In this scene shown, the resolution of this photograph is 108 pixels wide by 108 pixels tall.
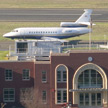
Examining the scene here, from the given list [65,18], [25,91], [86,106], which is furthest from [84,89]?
[65,18]

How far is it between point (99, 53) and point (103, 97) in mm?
4732

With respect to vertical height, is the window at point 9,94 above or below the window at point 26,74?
below

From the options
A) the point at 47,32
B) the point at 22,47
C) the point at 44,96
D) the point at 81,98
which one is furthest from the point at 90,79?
the point at 47,32

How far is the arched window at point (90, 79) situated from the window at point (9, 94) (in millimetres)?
7203

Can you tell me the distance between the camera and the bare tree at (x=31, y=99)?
230ft

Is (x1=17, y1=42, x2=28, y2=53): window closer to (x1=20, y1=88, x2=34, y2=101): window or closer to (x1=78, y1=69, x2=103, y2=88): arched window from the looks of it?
(x1=20, y1=88, x2=34, y2=101): window

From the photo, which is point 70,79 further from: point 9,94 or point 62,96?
point 9,94

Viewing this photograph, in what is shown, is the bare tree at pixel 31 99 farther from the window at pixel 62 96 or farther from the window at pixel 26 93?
the window at pixel 62 96

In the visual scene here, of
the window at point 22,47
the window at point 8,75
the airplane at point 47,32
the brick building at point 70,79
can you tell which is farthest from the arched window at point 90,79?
the airplane at point 47,32

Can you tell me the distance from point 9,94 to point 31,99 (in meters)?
2.94

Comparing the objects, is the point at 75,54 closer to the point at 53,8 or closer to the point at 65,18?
the point at 65,18

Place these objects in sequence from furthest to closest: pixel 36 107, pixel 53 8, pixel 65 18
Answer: pixel 53 8 → pixel 65 18 → pixel 36 107

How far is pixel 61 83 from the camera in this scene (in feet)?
234
